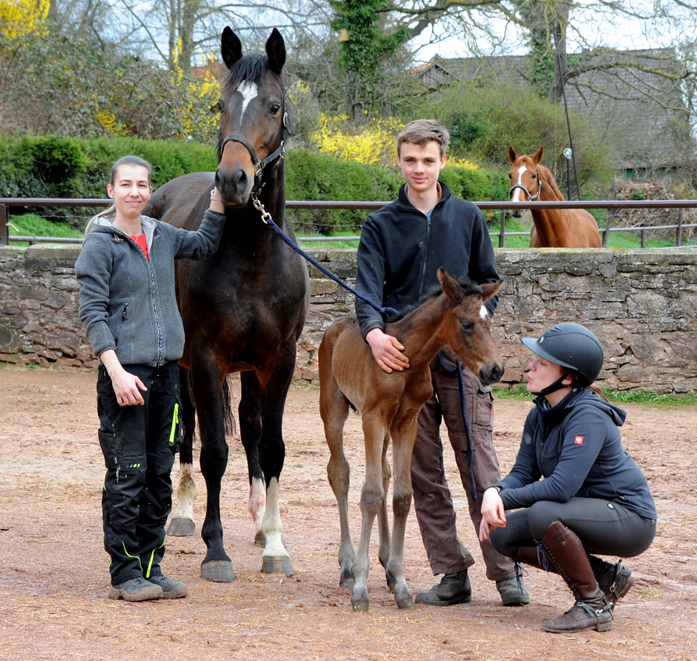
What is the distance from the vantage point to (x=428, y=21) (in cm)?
2400

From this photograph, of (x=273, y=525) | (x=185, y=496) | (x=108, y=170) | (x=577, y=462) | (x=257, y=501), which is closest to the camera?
(x=577, y=462)

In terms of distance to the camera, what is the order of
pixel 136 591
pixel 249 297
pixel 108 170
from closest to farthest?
1. pixel 136 591
2. pixel 249 297
3. pixel 108 170

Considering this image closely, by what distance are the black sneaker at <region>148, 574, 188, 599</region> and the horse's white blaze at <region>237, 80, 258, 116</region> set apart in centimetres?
228

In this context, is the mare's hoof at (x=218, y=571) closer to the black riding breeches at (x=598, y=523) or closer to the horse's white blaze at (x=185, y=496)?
the horse's white blaze at (x=185, y=496)

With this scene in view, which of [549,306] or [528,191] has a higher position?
[528,191]

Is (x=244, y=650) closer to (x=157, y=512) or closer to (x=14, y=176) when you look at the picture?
(x=157, y=512)

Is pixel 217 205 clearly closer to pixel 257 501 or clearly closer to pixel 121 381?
pixel 121 381

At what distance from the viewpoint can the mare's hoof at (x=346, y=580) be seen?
3.81 meters

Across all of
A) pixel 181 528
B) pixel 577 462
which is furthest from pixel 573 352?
pixel 181 528

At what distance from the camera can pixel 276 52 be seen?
414 centimetres

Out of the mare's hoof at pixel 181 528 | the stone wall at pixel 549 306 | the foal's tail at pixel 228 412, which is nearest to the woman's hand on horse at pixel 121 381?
the mare's hoof at pixel 181 528

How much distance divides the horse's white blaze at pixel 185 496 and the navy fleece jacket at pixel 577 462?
8.31 ft

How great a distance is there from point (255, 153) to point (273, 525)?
200 cm

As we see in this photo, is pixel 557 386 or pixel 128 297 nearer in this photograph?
pixel 557 386
